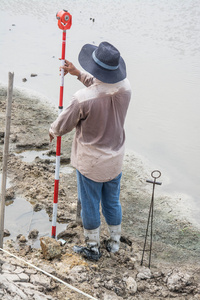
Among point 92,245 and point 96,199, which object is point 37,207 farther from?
point 96,199

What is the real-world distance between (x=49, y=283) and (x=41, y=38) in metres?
10.1

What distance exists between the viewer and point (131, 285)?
342 cm

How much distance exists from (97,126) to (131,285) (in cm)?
144

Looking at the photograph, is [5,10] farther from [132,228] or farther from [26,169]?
[132,228]

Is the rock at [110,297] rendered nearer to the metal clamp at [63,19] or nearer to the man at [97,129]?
the man at [97,129]

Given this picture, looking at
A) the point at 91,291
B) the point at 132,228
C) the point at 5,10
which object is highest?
the point at 5,10

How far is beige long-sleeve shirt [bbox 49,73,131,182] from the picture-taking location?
316 centimetres

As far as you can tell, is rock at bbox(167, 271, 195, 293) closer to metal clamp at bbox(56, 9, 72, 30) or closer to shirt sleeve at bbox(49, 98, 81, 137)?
shirt sleeve at bbox(49, 98, 81, 137)

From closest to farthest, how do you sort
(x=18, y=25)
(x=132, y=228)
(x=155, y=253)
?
(x=155, y=253) < (x=132, y=228) < (x=18, y=25)

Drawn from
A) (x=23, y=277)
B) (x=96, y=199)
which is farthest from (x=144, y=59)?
(x=23, y=277)

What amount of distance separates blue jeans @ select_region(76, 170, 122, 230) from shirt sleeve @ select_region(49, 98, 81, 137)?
0.46 metres

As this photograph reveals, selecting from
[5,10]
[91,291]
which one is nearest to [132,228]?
[91,291]

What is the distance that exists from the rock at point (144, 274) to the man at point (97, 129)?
0.43 meters

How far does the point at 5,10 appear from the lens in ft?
48.6
